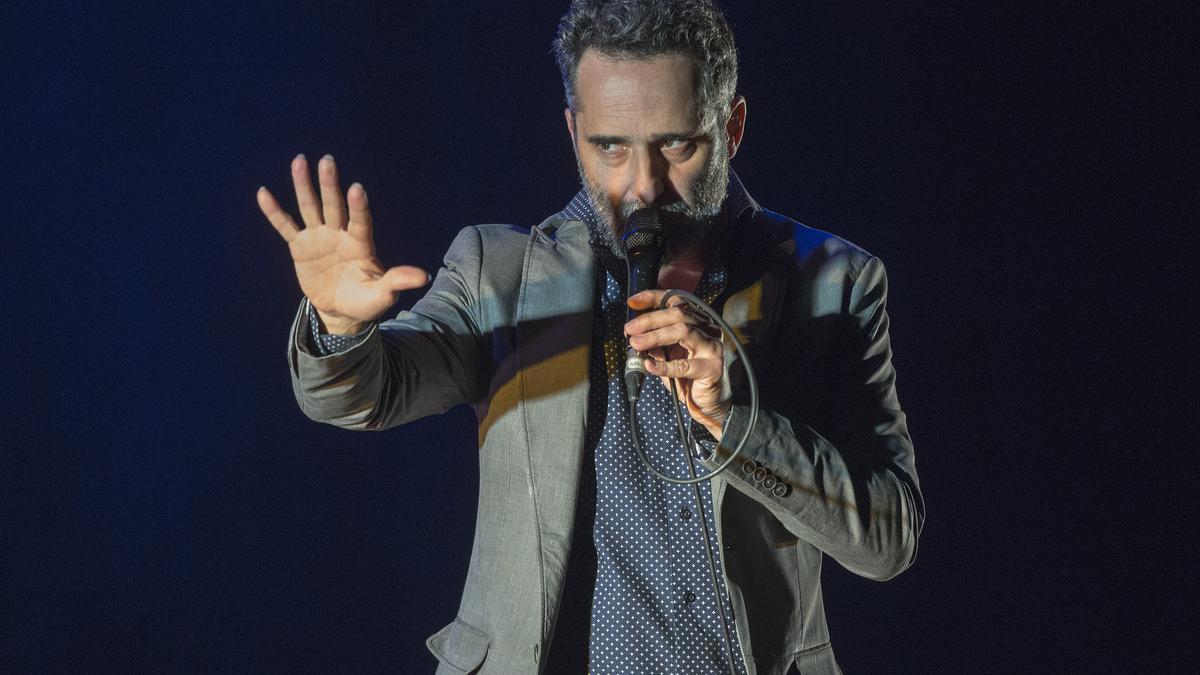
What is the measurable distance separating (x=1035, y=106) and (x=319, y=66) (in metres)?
1.94

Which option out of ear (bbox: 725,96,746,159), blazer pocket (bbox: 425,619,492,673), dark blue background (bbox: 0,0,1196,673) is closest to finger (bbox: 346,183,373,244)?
blazer pocket (bbox: 425,619,492,673)

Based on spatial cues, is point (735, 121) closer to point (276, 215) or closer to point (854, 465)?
point (854, 465)

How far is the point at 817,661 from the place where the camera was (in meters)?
1.56

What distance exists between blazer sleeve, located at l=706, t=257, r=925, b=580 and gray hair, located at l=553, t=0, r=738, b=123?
38 centimetres

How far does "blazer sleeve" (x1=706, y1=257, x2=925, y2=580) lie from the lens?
4.63ft

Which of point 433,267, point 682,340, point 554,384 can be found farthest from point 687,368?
point 433,267

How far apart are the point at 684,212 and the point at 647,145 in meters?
0.12

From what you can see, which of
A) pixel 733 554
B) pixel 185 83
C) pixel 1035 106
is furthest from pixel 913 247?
pixel 185 83

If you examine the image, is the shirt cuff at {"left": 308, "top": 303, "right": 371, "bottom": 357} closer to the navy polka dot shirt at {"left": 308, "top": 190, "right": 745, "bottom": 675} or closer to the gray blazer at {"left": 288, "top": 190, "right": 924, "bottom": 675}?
the gray blazer at {"left": 288, "top": 190, "right": 924, "bottom": 675}

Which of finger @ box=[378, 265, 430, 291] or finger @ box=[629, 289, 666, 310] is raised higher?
finger @ box=[378, 265, 430, 291]

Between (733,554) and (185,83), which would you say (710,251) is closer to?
(733,554)

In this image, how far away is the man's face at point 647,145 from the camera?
1581 millimetres

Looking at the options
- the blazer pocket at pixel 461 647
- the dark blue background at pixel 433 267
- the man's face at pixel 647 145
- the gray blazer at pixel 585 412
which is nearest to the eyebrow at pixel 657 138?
the man's face at pixel 647 145

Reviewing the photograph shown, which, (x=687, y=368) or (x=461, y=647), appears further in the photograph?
(x=461, y=647)
